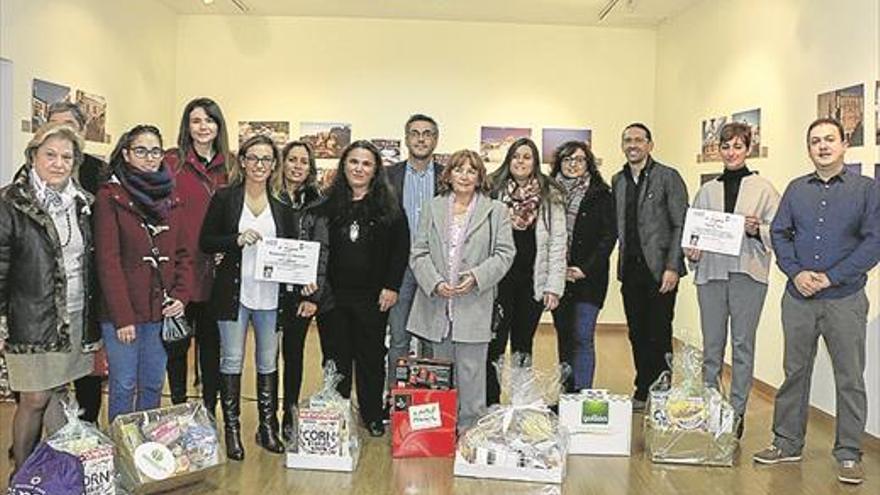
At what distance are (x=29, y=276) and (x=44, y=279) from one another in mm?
51

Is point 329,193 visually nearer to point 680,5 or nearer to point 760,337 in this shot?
point 760,337

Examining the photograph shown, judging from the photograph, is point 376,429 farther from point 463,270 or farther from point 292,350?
point 463,270

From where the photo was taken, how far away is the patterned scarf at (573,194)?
466cm

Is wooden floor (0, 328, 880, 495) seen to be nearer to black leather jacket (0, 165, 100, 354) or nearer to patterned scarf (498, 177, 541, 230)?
black leather jacket (0, 165, 100, 354)

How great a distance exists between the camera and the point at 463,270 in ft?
13.6

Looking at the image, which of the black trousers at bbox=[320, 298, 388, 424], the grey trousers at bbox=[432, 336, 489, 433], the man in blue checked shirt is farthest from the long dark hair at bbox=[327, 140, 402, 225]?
the man in blue checked shirt

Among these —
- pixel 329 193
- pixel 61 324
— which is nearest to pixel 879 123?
pixel 329 193

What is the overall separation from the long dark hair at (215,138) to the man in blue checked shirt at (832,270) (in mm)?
2630

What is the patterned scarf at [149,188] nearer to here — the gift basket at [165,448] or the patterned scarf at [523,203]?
the gift basket at [165,448]

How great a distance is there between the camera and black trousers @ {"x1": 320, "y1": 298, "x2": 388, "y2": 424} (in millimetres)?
4195

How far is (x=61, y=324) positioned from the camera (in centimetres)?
319

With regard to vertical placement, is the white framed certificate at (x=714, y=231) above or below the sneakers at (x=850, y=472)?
above

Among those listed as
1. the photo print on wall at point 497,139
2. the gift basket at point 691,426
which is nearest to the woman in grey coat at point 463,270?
the gift basket at point 691,426

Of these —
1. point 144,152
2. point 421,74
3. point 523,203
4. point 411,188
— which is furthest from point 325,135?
point 144,152
